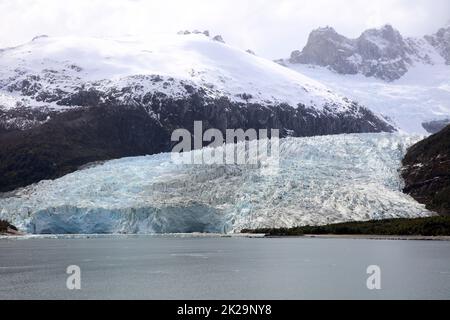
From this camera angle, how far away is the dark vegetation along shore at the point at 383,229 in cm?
7906

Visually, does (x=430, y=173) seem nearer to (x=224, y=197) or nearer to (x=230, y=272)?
(x=224, y=197)

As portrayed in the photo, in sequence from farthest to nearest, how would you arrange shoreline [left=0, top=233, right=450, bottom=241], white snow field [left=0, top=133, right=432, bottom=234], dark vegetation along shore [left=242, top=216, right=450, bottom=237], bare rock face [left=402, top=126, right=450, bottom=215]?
1. bare rock face [left=402, top=126, right=450, bottom=215]
2. white snow field [left=0, top=133, right=432, bottom=234]
3. dark vegetation along shore [left=242, top=216, right=450, bottom=237]
4. shoreline [left=0, top=233, right=450, bottom=241]

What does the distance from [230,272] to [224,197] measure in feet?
133

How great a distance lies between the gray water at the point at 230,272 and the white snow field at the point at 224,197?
14105 mm

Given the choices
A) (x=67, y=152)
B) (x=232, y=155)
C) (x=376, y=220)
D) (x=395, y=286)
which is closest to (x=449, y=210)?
(x=376, y=220)

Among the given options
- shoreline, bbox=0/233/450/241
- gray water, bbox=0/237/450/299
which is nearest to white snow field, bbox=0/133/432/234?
shoreline, bbox=0/233/450/241

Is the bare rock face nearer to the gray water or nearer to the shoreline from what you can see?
the shoreline

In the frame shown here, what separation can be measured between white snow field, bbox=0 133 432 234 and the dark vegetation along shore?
1670mm

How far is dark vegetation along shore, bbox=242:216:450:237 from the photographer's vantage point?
259 ft

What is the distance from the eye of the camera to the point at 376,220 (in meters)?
83.4

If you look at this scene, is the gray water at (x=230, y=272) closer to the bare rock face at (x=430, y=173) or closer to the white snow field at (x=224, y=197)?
the white snow field at (x=224, y=197)
